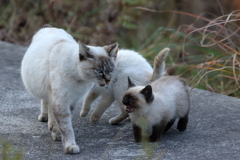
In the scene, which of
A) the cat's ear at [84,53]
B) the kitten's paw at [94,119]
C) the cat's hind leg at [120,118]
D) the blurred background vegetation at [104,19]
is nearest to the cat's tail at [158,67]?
the cat's hind leg at [120,118]

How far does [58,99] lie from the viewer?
3414 mm

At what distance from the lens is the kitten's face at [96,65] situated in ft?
11.0

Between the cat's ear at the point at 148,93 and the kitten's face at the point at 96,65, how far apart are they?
1.01ft

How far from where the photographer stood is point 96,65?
337 centimetres

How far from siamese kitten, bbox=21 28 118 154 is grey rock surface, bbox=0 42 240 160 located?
8.0 inches

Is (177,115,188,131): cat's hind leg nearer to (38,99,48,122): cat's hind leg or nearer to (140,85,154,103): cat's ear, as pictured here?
(140,85,154,103): cat's ear

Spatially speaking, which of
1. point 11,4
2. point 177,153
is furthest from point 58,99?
point 11,4

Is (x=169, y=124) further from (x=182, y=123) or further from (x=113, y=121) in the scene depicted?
(x=113, y=121)

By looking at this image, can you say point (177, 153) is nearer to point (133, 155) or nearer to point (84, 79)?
point (133, 155)

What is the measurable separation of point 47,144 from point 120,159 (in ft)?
2.31

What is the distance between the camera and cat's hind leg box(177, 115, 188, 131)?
3.75 meters

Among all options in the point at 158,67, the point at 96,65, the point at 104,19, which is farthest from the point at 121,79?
the point at 104,19

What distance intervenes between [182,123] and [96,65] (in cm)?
100

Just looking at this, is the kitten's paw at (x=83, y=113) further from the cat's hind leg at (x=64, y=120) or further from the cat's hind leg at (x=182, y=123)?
the cat's hind leg at (x=182, y=123)
